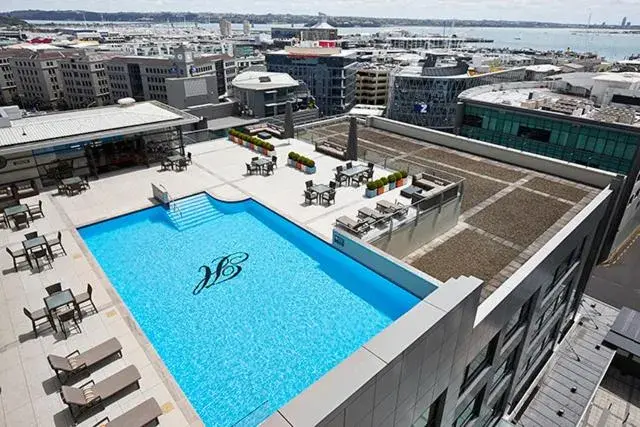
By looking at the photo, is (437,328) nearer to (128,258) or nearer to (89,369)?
(89,369)

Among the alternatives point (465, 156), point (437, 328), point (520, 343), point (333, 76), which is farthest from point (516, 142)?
point (333, 76)

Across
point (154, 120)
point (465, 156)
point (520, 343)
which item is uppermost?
point (154, 120)

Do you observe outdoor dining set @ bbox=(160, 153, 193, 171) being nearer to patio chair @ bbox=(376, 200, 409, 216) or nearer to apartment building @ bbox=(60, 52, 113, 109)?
patio chair @ bbox=(376, 200, 409, 216)

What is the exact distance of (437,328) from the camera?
10531 mm

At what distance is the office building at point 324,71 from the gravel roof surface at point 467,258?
82652 mm

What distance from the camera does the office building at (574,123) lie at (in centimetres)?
3720

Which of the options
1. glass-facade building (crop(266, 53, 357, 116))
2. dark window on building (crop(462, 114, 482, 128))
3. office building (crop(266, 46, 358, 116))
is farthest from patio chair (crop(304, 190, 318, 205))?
office building (crop(266, 46, 358, 116))

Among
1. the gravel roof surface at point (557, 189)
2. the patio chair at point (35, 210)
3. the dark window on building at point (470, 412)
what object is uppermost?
the gravel roof surface at point (557, 189)

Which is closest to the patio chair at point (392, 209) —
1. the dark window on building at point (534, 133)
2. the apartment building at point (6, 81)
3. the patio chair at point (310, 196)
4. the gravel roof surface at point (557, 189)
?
the patio chair at point (310, 196)

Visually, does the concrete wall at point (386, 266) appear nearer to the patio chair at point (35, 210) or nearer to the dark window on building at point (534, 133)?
the patio chair at point (35, 210)

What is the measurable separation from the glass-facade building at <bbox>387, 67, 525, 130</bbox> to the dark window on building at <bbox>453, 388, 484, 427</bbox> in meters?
66.8

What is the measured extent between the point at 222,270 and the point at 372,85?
3922 inches

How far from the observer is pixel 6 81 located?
11444cm

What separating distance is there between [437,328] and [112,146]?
1030 inches
